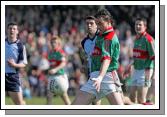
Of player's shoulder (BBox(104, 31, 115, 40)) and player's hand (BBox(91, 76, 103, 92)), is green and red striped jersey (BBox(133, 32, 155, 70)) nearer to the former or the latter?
player's shoulder (BBox(104, 31, 115, 40))

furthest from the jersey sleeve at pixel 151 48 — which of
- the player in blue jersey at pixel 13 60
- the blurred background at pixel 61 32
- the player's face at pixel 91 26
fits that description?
the blurred background at pixel 61 32

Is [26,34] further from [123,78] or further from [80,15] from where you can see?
[123,78]

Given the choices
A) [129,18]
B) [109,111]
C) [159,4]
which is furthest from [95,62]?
[129,18]

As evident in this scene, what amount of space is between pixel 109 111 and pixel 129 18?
18.0 m

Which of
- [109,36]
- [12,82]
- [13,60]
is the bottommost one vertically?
[12,82]

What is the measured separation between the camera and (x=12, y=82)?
1531 cm

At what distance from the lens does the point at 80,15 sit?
31.8 m

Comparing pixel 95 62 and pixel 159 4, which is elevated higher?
pixel 159 4

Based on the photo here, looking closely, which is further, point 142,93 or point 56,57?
point 56,57

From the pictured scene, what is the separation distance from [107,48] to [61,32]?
17795mm

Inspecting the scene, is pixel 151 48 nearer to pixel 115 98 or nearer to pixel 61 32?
pixel 115 98

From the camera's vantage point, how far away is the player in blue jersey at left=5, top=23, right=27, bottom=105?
15.2m

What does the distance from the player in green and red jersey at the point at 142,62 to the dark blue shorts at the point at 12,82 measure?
2.64 m

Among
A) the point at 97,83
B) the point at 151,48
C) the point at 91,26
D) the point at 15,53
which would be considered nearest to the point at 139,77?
the point at 151,48
